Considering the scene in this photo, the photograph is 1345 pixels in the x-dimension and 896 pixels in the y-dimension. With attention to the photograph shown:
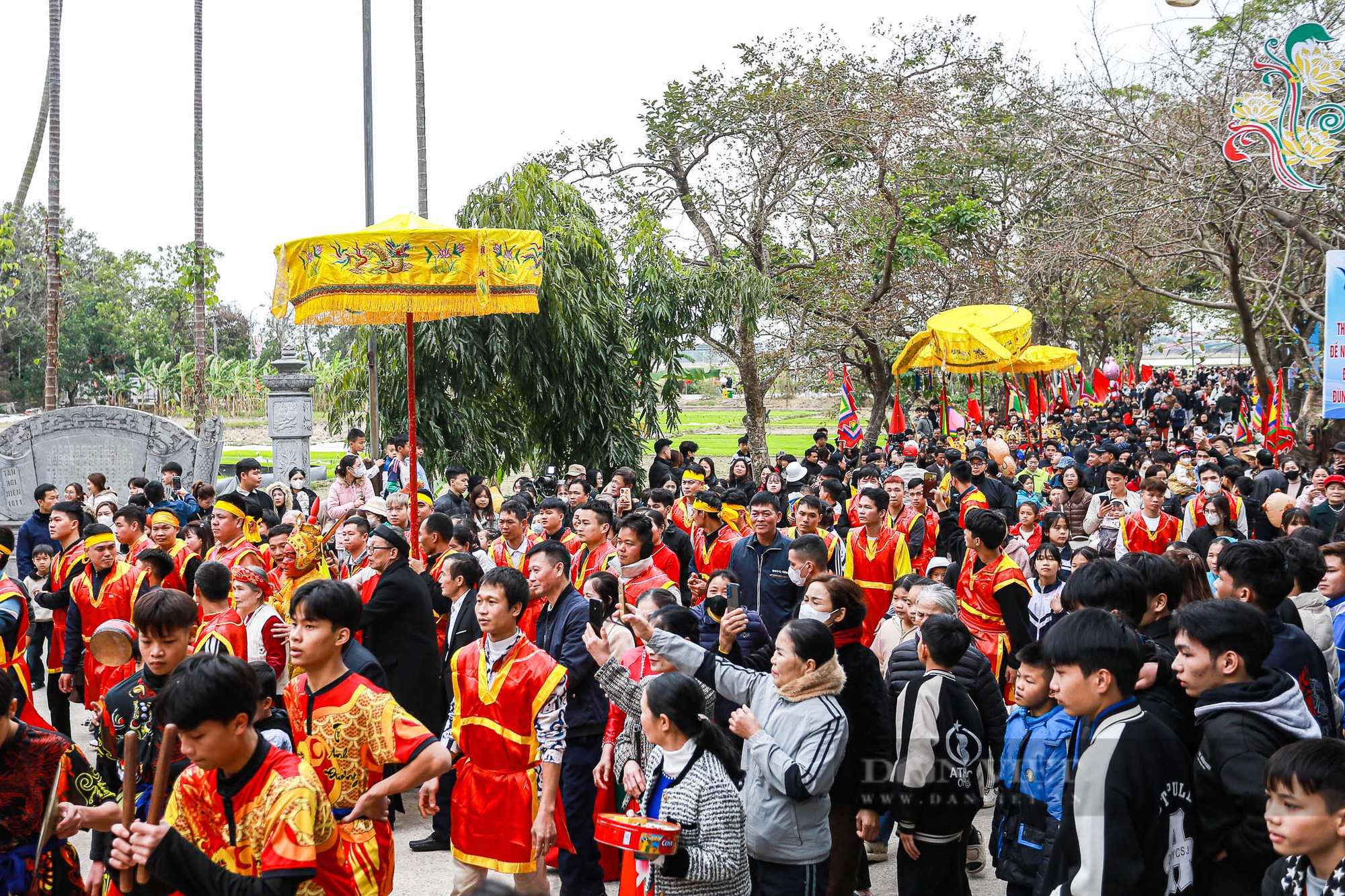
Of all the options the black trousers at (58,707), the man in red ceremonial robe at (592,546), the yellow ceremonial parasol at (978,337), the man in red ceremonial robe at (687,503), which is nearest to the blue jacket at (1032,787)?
the man in red ceremonial robe at (592,546)

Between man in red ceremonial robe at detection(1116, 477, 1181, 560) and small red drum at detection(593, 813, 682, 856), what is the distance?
6.28 metres

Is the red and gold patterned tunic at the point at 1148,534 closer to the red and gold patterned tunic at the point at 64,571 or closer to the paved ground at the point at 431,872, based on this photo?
the paved ground at the point at 431,872

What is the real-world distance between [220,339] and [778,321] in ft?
165

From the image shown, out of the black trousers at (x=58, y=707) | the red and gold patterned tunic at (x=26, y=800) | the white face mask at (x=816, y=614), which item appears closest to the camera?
the red and gold patterned tunic at (x=26, y=800)

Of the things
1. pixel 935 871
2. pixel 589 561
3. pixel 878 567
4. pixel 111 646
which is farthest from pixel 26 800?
pixel 878 567

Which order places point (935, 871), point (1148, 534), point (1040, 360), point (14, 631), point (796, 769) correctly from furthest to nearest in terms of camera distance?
1. point (1040, 360)
2. point (1148, 534)
3. point (14, 631)
4. point (935, 871)
5. point (796, 769)

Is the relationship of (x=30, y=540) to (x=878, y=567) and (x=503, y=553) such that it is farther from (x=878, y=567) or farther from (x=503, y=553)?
(x=878, y=567)

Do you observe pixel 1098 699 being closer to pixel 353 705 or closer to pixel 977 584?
pixel 353 705

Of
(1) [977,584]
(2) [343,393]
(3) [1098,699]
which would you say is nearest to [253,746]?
(3) [1098,699]

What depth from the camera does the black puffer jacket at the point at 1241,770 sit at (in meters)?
3.04

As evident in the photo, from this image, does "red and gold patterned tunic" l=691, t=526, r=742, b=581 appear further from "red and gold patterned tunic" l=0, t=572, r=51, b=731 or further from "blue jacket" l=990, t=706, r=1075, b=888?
"red and gold patterned tunic" l=0, t=572, r=51, b=731

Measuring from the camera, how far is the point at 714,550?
26.7 feet

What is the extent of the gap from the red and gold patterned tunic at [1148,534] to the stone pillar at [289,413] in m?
11.1

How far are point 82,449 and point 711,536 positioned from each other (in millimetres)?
11635
